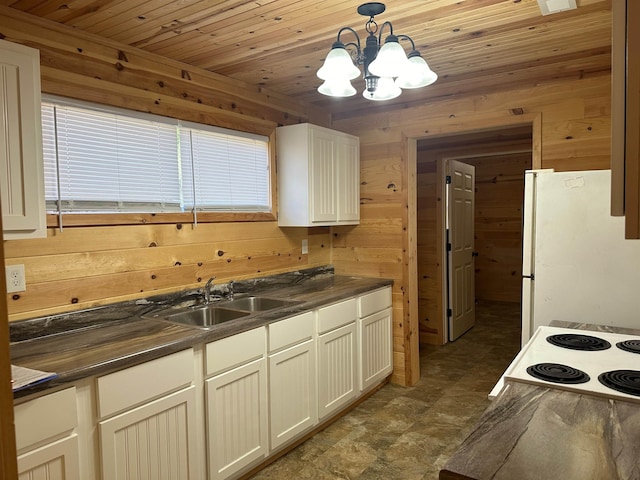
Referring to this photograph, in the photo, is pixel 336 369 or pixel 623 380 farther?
pixel 336 369

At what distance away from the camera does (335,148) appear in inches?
142

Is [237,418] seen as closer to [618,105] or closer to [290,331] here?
[290,331]

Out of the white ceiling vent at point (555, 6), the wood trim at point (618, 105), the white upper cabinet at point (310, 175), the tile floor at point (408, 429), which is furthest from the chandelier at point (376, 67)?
the tile floor at point (408, 429)

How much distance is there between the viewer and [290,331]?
2664 mm

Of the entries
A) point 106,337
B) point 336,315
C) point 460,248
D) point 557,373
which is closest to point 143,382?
point 106,337

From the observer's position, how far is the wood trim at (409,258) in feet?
12.3

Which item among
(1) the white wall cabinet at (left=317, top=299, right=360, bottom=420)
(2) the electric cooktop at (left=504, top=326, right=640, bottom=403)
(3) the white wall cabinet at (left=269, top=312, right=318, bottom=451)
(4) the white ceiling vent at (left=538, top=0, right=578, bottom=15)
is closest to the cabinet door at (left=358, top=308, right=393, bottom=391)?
(1) the white wall cabinet at (left=317, top=299, right=360, bottom=420)

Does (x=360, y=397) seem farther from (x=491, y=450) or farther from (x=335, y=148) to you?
(x=491, y=450)

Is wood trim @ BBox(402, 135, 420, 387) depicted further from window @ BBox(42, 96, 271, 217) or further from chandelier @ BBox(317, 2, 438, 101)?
chandelier @ BBox(317, 2, 438, 101)

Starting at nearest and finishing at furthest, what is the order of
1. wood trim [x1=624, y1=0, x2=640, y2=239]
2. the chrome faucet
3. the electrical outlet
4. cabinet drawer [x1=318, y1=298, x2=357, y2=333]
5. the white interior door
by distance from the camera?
wood trim [x1=624, y1=0, x2=640, y2=239] < the electrical outlet < the chrome faucet < cabinet drawer [x1=318, y1=298, x2=357, y2=333] < the white interior door

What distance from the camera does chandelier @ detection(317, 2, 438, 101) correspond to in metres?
1.79

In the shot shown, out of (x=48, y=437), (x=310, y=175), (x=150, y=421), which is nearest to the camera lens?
(x=48, y=437)

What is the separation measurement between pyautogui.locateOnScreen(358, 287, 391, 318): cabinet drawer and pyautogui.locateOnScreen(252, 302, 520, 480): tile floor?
715 millimetres

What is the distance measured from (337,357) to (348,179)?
1468 mm
